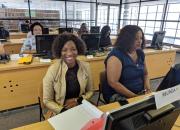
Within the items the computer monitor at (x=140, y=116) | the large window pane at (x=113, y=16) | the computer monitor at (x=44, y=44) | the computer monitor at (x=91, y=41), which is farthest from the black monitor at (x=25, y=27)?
→ the computer monitor at (x=140, y=116)

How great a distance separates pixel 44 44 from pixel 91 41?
83 cm

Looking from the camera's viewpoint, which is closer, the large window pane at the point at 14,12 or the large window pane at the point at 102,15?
the large window pane at the point at 14,12

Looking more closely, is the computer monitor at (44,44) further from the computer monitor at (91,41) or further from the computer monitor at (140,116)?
the computer monitor at (140,116)

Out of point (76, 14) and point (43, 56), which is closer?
point (43, 56)

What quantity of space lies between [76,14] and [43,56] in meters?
4.83

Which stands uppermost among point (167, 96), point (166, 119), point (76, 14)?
point (76, 14)

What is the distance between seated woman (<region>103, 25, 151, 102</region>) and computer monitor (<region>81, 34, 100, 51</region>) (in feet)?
4.10

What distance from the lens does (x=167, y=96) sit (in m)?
0.57

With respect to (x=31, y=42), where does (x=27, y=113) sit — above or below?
below

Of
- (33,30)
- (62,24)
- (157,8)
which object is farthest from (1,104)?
(157,8)

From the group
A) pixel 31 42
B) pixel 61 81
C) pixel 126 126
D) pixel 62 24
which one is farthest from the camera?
pixel 62 24

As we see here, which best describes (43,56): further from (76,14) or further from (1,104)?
(76,14)

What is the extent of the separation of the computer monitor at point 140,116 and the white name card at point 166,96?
0.06 ft

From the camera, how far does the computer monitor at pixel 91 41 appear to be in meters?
2.99
